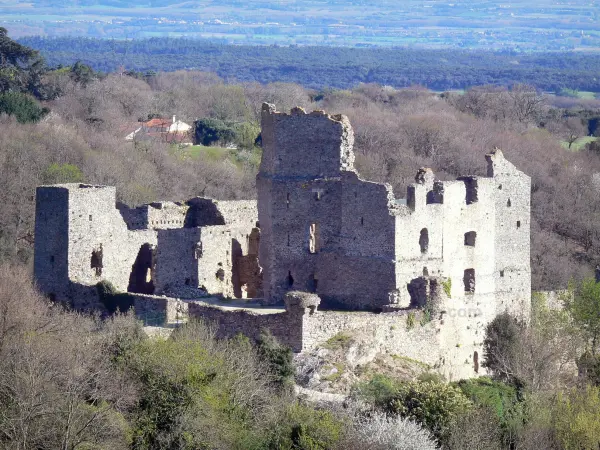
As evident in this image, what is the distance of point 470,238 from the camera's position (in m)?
46.7

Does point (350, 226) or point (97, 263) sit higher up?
point (350, 226)

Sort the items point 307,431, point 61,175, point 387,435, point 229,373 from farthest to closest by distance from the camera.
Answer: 1. point 61,175
2. point 229,373
3. point 387,435
4. point 307,431

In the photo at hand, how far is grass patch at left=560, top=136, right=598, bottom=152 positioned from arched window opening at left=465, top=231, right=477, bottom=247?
4567 centimetres

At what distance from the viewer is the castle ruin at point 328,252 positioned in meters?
43.4

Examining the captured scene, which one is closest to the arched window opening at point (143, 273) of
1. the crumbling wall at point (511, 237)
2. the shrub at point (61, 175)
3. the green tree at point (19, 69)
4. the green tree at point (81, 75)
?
the crumbling wall at point (511, 237)

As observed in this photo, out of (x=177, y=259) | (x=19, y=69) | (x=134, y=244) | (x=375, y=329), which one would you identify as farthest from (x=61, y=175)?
(x=375, y=329)

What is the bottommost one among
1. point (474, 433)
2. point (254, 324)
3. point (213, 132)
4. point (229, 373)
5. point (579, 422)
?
point (474, 433)

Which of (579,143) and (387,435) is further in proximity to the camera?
(579,143)

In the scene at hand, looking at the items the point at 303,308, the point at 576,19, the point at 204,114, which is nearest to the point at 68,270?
the point at 303,308

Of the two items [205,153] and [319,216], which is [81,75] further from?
[319,216]

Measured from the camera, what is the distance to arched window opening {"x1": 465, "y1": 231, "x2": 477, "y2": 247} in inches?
1837

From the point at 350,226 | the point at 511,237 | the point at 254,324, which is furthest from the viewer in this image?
the point at 511,237

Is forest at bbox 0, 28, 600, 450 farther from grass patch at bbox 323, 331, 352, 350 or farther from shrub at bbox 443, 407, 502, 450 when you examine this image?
grass patch at bbox 323, 331, 352, 350

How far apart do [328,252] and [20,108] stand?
33.9 m
